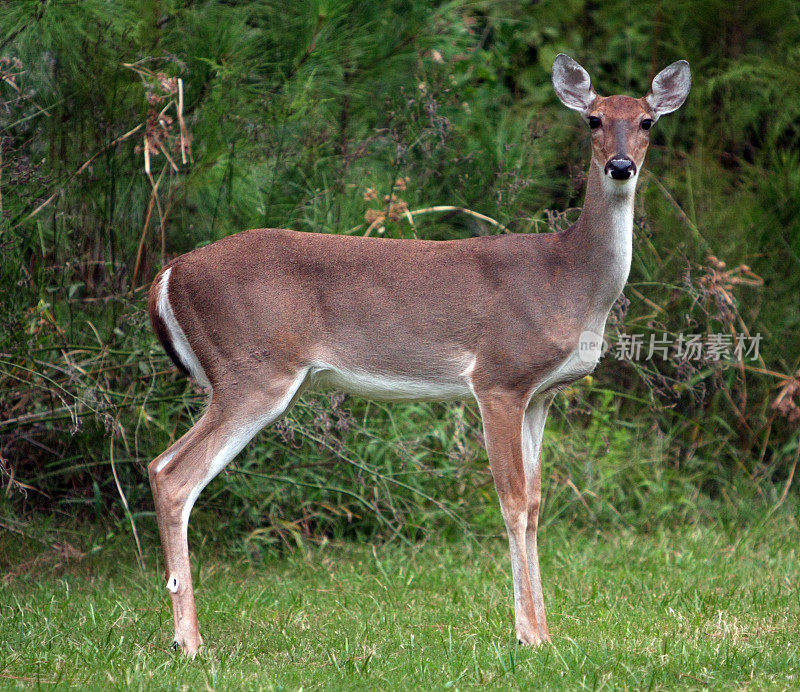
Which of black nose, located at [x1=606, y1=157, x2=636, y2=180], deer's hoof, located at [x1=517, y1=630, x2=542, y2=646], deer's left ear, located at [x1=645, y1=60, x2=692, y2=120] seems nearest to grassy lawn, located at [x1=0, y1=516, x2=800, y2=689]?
deer's hoof, located at [x1=517, y1=630, x2=542, y2=646]

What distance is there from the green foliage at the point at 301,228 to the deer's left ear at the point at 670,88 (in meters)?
1.05

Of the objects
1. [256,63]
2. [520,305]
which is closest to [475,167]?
[256,63]

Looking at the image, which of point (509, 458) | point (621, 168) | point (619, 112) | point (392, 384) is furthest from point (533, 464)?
point (619, 112)

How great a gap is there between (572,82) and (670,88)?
16.2 inches

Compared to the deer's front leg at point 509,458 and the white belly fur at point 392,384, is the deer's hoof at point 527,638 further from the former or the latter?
the white belly fur at point 392,384

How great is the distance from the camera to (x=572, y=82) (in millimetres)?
4500

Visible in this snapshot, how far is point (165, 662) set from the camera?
378 centimetres

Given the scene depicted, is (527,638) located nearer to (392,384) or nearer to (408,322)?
(392,384)

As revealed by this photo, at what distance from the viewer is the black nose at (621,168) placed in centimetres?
400

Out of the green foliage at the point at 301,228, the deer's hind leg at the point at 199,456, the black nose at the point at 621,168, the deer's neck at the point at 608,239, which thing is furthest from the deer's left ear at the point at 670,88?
the deer's hind leg at the point at 199,456

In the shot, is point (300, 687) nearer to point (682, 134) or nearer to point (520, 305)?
point (520, 305)

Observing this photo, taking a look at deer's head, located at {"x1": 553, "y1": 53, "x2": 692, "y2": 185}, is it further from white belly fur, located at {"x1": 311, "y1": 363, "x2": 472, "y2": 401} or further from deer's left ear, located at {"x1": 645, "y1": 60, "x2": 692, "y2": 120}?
white belly fur, located at {"x1": 311, "y1": 363, "x2": 472, "y2": 401}

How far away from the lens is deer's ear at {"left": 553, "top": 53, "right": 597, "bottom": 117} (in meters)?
4.47

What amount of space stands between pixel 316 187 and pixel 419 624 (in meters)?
2.89
